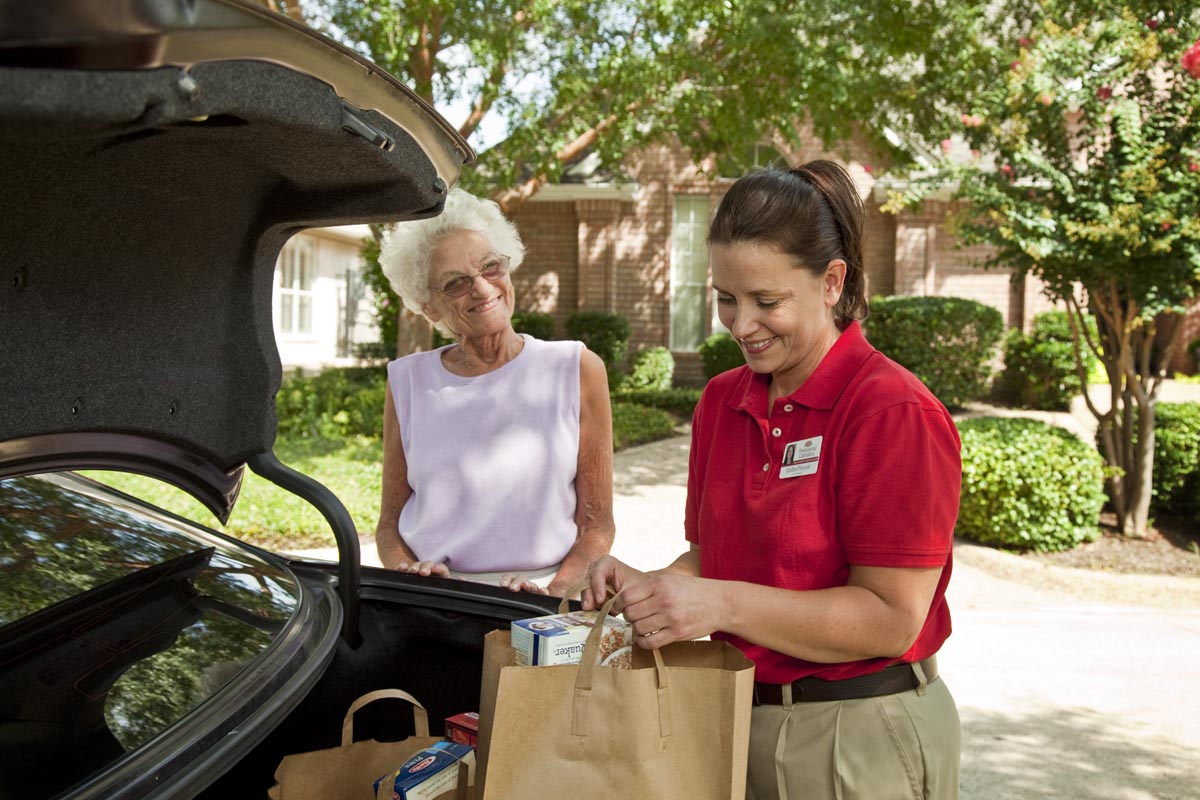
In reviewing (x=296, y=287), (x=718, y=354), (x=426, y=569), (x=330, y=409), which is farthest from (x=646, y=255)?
(x=426, y=569)

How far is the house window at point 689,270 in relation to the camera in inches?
660

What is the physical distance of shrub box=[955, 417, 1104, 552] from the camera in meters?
7.52

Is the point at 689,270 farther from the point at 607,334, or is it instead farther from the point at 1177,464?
the point at 1177,464

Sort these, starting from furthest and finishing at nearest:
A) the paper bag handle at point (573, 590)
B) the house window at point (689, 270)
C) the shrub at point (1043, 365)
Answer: the house window at point (689, 270), the shrub at point (1043, 365), the paper bag handle at point (573, 590)

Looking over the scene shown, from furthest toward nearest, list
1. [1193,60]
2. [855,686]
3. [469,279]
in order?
[1193,60] → [469,279] → [855,686]

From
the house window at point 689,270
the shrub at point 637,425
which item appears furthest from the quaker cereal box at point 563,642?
the house window at point 689,270

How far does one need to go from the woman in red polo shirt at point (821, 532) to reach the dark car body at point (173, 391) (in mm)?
594

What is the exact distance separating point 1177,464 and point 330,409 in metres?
9.29

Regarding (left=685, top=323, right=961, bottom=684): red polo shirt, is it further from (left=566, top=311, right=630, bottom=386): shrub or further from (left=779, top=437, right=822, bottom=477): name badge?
(left=566, top=311, right=630, bottom=386): shrub

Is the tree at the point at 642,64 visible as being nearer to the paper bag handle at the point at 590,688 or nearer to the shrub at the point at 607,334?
the shrub at the point at 607,334

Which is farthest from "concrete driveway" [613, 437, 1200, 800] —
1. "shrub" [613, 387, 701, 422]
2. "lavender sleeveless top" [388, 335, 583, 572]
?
"shrub" [613, 387, 701, 422]

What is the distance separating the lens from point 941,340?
13188 mm

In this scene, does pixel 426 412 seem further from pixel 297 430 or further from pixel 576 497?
pixel 297 430

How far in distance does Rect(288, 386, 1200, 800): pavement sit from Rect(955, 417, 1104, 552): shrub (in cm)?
27
